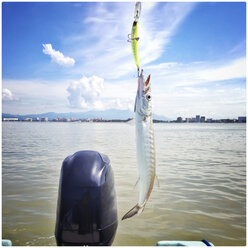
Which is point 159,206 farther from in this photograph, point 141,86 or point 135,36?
point 135,36

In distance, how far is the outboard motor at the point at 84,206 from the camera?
2883 mm

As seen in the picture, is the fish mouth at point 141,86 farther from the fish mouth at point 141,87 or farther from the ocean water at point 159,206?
the ocean water at point 159,206

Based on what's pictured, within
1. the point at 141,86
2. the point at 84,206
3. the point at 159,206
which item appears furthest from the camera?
the point at 159,206

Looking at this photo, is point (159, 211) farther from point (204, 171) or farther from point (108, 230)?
point (204, 171)

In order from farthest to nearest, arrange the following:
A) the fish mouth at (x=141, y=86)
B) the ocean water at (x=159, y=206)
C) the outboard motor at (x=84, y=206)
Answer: the ocean water at (x=159, y=206) < the outboard motor at (x=84, y=206) < the fish mouth at (x=141, y=86)

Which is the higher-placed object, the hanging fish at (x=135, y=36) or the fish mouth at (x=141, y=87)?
the hanging fish at (x=135, y=36)

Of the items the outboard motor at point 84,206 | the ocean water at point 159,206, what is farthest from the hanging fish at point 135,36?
the outboard motor at point 84,206

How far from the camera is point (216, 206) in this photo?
21.6ft

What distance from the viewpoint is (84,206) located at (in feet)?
9.59

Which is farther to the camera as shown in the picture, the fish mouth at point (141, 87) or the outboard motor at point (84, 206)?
the outboard motor at point (84, 206)

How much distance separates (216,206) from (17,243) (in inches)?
192

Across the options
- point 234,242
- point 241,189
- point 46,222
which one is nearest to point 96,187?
point 46,222

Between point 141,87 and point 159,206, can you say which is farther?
point 159,206

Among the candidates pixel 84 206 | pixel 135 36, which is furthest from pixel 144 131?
pixel 84 206
